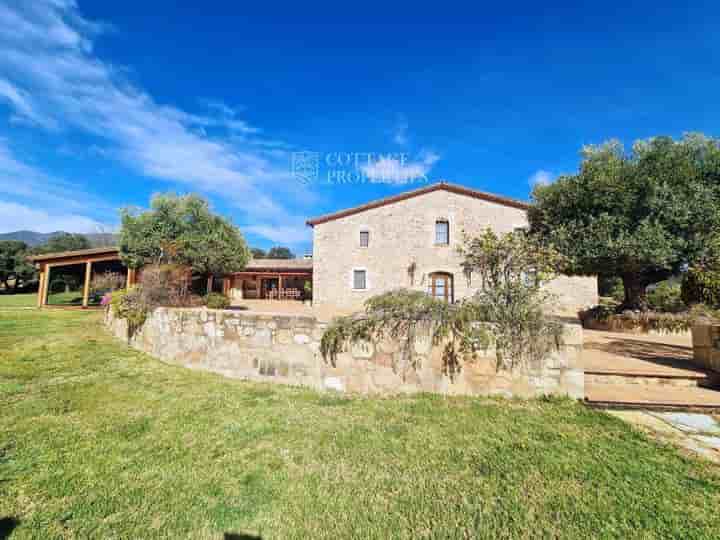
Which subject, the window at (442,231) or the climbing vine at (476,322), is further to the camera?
the window at (442,231)

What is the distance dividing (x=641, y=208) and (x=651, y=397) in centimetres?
756

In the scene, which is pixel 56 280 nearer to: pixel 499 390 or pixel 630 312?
pixel 499 390

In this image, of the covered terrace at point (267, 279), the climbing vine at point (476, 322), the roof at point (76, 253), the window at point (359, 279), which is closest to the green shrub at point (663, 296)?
the climbing vine at point (476, 322)

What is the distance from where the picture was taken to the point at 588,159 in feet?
32.3

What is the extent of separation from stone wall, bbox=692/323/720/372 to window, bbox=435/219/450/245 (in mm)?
11688

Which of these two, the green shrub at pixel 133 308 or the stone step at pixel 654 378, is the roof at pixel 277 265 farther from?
the stone step at pixel 654 378

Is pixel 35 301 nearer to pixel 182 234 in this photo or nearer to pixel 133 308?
pixel 182 234

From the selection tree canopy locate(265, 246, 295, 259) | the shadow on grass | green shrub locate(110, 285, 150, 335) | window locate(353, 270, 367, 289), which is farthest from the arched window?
tree canopy locate(265, 246, 295, 259)

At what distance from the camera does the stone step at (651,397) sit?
139 inches

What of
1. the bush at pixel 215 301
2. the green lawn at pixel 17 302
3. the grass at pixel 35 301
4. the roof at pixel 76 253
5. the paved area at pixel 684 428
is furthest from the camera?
the grass at pixel 35 301

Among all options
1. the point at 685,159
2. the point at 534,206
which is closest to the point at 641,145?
the point at 685,159

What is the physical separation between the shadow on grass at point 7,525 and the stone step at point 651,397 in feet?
16.9

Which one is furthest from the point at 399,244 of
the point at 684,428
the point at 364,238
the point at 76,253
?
the point at 76,253

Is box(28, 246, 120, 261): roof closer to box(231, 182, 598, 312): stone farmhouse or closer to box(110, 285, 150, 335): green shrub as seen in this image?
box(110, 285, 150, 335): green shrub
